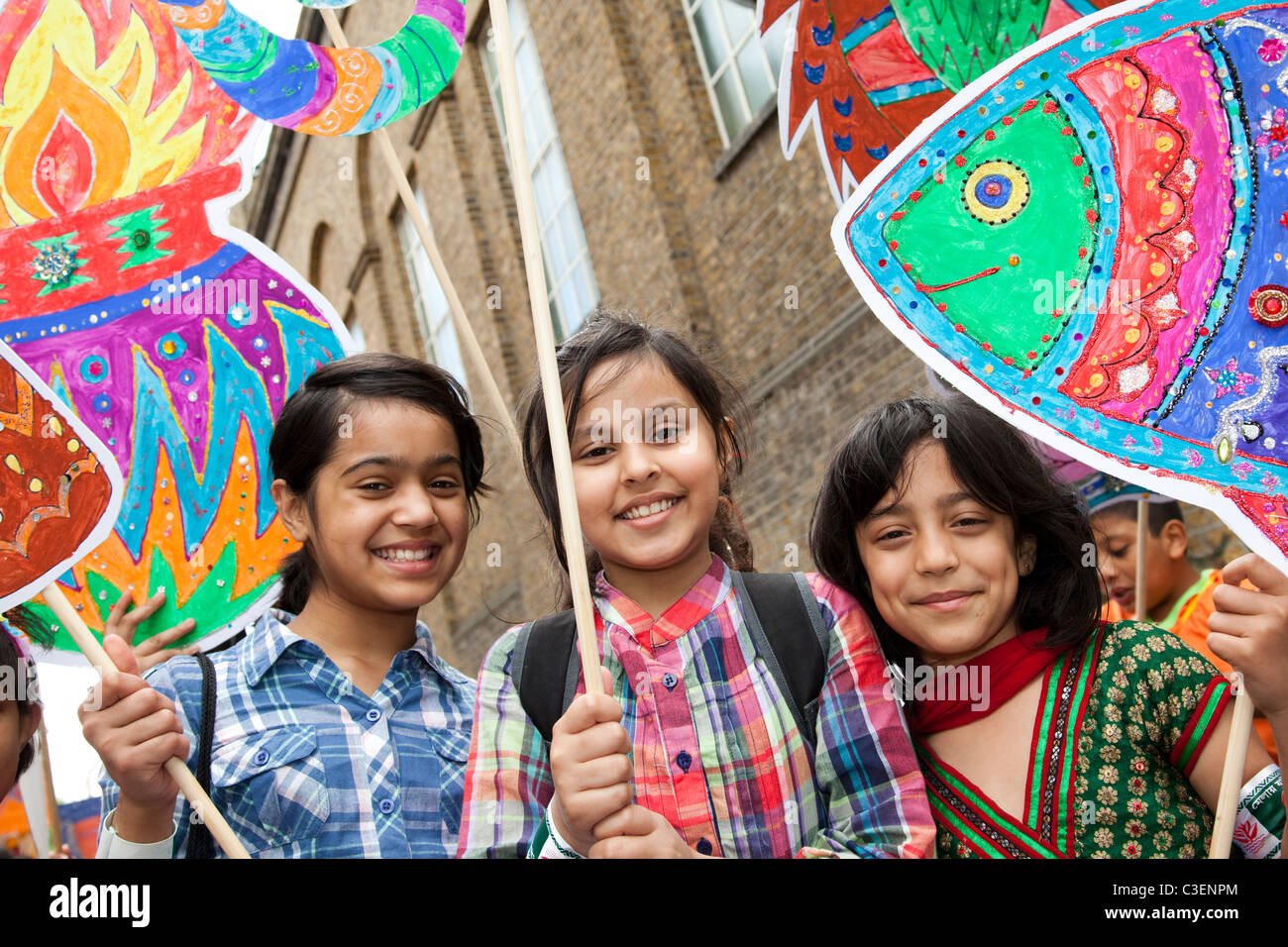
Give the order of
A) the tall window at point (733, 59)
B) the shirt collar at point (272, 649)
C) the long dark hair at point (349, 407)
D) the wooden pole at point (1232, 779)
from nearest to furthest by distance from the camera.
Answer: the wooden pole at point (1232, 779) < the shirt collar at point (272, 649) < the long dark hair at point (349, 407) < the tall window at point (733, 59)

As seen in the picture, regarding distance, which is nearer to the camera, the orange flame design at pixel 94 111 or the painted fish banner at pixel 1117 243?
the painted fish banner at pixel 1117 243

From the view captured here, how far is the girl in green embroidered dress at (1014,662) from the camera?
1.43 meters

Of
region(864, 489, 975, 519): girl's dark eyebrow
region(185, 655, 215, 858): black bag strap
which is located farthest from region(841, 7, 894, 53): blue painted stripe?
region(185, 655, 215, 858): black bag strap

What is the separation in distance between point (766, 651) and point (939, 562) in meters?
0.25

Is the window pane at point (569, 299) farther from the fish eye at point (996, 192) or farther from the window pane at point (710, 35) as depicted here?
the fish eye at point (996, 192)

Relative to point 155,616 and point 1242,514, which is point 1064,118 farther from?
point 155,616

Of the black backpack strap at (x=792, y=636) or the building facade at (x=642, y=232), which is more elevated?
the building facade at (x=642, y=232)

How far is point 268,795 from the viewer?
5.42ft

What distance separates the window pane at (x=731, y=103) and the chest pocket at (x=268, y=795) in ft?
15.9

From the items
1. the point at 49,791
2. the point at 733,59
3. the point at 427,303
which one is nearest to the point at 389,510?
the point at 49,791

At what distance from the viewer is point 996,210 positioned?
1.37 metres

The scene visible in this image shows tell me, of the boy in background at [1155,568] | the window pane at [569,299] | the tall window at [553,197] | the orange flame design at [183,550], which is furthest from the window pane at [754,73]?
the orange flame design at [183,550]

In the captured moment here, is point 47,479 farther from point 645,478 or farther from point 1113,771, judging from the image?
point 1113,771

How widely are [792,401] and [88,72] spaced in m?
3.81
